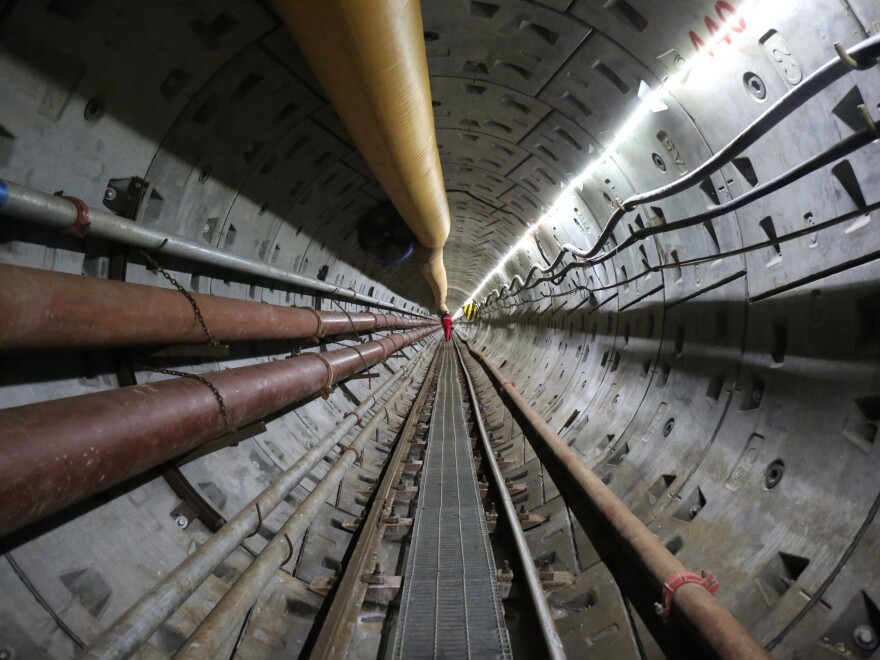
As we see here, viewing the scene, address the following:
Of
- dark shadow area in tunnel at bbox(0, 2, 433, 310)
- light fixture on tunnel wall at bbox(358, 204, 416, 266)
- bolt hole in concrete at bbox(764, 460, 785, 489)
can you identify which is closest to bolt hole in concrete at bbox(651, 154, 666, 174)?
bolt hole in concrete at bbox(764, 460, 785, 489)

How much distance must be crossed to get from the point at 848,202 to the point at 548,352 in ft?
25.5

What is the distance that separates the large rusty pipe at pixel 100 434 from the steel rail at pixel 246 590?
2.66 feet

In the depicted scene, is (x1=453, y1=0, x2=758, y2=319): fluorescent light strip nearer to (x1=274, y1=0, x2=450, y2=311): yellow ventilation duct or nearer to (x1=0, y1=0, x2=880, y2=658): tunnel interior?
(x1=0, y1=0, x2=880, y2=658): tunnel interior

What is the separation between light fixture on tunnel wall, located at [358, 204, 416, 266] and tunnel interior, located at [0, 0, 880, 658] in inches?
84.3

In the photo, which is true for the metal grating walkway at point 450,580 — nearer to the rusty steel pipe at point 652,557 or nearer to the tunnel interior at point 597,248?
the tunnel interior at point 597,248

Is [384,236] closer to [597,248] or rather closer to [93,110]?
[597,248]

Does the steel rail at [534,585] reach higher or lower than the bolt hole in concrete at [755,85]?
lower

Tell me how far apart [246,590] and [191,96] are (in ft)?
10.8

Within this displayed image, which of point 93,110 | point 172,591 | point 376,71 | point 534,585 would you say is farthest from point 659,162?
point 172,591

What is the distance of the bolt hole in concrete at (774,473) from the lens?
9.13 ft

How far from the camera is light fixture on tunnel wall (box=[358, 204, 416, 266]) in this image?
25.4 feet

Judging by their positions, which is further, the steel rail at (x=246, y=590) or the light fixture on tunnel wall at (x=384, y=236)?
the light fixture on tunnel wall at (x=384, y=236)

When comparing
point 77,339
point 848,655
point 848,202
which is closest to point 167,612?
point 77,339

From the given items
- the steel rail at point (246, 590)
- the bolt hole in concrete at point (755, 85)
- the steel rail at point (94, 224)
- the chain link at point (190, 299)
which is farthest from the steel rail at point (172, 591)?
the bolt hole in concrete at point (755, 85)
